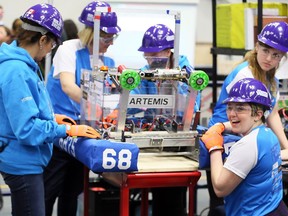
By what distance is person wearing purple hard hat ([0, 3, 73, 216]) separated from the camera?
3121 millimetres

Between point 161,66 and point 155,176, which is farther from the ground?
point 161,66

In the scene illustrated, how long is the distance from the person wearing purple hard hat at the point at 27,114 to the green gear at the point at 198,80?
73 cm

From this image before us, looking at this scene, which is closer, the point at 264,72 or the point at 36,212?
the point at 36,212

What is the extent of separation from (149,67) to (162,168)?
76 cm

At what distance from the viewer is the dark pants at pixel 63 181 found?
435 cm

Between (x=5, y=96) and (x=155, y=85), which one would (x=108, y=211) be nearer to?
(x=155, y=85)

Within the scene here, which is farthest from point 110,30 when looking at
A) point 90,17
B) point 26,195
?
point 26,195

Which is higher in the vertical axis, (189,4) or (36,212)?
(189,4)

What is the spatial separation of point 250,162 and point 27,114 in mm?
1053

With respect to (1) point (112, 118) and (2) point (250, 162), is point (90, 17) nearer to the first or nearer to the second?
(1) point (112, 118)

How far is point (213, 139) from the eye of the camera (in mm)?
3424

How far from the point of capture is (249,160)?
3174mm

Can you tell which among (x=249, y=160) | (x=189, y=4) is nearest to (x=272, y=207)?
(x=249, y=160)

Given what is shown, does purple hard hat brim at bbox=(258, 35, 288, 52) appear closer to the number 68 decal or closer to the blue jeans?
the number 68 decal
